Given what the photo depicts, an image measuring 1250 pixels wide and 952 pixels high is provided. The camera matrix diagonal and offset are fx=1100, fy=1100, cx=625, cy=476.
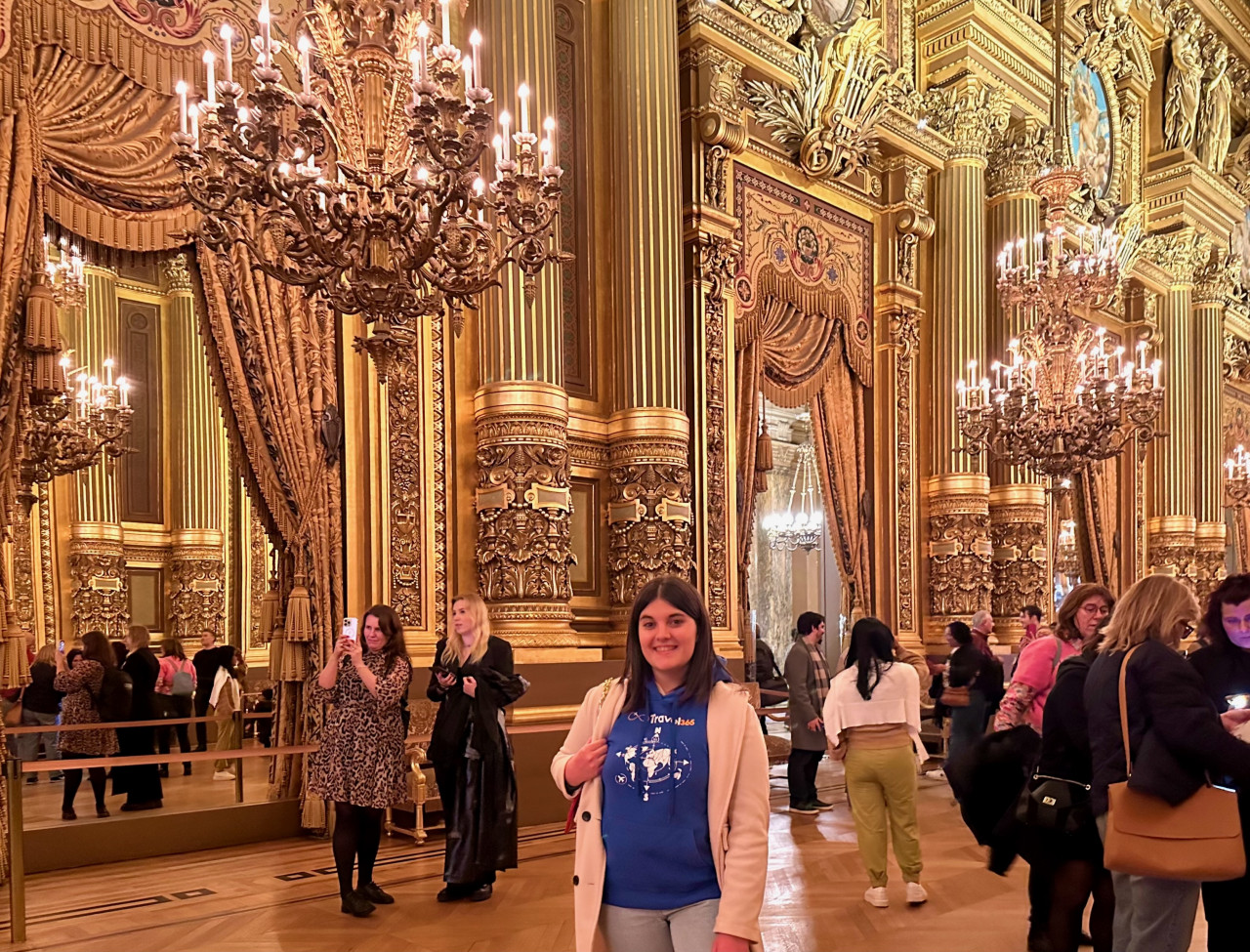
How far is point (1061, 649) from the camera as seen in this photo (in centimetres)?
468

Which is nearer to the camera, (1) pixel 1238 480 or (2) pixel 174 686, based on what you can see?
(2) pixel 174 686

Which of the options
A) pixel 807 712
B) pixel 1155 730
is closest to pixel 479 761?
pixel 1155 730

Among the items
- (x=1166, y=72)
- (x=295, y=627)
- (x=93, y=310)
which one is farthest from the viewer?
(x=1166, y=72)

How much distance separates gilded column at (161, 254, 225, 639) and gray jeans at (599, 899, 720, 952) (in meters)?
11.9

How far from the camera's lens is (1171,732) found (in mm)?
3006

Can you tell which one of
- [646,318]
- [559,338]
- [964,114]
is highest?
[964,114]

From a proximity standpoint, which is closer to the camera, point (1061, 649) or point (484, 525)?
point (1061, 649)

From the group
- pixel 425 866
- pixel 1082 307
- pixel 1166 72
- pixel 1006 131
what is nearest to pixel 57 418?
pixel 425 866

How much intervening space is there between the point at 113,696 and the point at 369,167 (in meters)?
5.26

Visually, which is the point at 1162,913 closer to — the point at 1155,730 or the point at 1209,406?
the point at 1155,730

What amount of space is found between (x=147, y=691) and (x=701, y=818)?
7082 millimetres

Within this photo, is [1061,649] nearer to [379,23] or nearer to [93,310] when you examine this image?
[379,23]

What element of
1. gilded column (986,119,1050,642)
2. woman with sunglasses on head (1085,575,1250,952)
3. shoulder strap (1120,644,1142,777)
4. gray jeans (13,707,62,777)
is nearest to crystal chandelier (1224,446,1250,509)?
gilded column (986,119,1050,642)

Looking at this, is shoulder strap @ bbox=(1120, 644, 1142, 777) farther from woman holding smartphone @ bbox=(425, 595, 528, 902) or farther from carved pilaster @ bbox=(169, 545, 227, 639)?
carved pilaster @ bbox=(169, 545, 227, 639)
